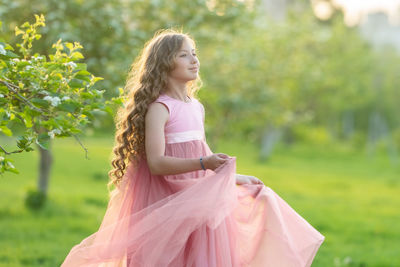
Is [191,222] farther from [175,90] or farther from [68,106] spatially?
[68,106]

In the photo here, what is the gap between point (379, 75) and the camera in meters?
35.2

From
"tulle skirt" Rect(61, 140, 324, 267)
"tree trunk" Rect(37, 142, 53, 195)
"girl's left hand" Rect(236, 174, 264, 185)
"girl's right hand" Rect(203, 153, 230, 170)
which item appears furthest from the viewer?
"tree trunk" Rect(37, 142, 53, 195)

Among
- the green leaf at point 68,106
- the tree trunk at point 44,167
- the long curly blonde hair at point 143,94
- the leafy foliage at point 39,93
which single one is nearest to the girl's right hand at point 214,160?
the long curly blonde hair at point 143,94

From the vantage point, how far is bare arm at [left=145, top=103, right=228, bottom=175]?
3.04 m

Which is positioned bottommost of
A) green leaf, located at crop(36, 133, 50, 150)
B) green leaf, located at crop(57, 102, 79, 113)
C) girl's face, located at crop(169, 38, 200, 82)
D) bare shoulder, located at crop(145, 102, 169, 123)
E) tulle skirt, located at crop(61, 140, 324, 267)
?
tulle skirt, located at crop(61, 140, 324, 267)

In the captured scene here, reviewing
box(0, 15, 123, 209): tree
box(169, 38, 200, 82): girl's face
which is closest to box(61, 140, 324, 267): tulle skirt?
box(169, 38, 200, 82): girl's face

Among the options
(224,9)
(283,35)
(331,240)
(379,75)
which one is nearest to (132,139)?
(331,240)

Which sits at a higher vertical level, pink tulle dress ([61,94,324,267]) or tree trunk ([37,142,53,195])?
pink tulle dress ([61,94,324,267])

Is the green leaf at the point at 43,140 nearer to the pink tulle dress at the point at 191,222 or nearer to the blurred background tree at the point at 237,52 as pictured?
the pink tulle dress at the point at 191,222

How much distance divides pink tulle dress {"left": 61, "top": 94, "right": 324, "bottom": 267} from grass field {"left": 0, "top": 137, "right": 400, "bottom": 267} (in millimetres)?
3305

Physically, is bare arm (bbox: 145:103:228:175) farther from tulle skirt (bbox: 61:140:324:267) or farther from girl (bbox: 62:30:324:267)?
tulle skirt (bbox: 61:140:324:267)

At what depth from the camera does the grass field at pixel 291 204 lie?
721cm

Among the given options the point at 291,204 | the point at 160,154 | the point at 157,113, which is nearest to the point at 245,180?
the point at 160,154

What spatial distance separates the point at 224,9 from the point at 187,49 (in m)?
6.68
